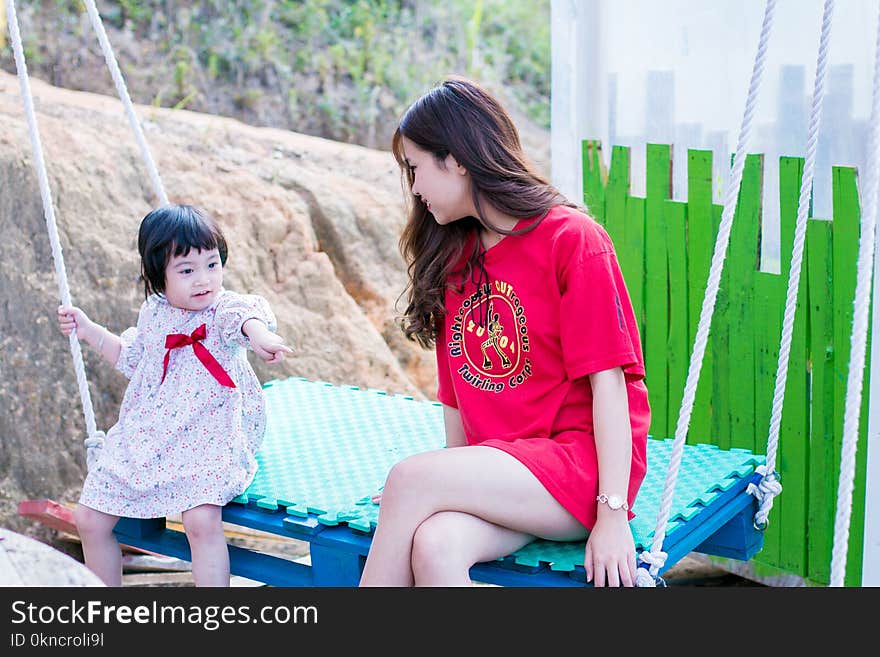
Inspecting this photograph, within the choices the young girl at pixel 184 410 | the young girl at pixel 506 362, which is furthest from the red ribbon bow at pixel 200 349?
the young girl at pixel 506 362

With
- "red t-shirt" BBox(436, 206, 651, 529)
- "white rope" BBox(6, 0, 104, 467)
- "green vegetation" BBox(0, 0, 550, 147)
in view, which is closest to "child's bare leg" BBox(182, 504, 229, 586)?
"white rope" BBox(6, 0, 104, 467)

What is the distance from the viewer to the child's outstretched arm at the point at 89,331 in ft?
8.07

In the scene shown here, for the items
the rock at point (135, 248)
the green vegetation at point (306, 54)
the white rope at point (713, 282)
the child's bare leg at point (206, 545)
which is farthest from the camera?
the green vegetation at point (306, 54)

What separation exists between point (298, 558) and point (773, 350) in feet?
5.06

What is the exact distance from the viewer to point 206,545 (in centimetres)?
225

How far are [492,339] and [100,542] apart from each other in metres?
0.95

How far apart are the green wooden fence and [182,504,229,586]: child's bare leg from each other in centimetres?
134

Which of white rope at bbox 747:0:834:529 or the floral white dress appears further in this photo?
the floral white dress

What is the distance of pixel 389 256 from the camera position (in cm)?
445

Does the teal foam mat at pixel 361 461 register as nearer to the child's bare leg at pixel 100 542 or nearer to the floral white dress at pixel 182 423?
the floral white dress at pixel 182 423

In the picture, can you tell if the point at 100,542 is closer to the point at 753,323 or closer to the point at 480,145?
the point at 480,145

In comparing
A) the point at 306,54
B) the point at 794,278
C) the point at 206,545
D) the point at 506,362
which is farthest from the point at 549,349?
the point at 306,54

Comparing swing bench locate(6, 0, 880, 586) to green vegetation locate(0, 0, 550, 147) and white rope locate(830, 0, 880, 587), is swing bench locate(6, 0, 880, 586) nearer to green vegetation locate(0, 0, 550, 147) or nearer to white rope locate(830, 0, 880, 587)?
white rope locate(830, 0, 880, 587)

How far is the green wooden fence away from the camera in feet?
8.59
